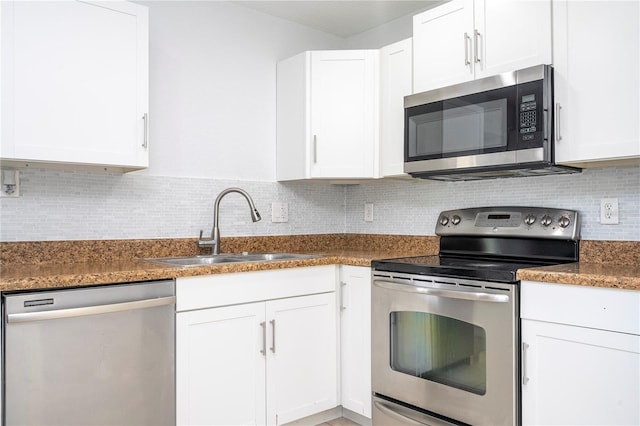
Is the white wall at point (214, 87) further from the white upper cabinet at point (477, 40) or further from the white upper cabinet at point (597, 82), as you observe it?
the white upper cabinet at point (597, 82)

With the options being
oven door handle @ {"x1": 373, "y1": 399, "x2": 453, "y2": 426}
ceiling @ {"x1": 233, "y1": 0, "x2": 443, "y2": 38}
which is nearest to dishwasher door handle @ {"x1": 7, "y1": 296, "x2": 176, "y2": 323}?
oven door handle @ {"x1": 373, "y1": 399, "x2": 453, "y2": 426}

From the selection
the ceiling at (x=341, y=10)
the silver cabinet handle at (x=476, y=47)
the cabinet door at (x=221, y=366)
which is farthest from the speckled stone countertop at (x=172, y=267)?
the ceiling at (x=341, y=10)

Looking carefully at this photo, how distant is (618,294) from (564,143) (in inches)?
25.0

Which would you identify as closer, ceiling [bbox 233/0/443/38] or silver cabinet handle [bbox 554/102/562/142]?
silver cabinet handle [bbox 554/102/562/142]

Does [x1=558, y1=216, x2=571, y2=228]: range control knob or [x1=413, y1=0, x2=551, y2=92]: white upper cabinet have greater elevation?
[x1=413, y1=0, x2=551, y2=92]: white upper cabinet

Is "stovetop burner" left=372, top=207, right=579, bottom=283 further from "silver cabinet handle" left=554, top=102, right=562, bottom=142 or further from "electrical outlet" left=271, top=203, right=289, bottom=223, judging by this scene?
"electrical outlet" left=271, top=203, right=289, bottom=223

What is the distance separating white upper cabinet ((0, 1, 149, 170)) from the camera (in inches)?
73.3

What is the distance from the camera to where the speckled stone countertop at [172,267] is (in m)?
1.71

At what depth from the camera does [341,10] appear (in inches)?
Result: 117

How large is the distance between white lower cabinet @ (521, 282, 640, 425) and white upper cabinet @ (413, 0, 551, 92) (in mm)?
963

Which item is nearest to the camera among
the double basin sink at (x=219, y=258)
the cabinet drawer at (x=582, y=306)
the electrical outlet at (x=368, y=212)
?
the cabinet drawer at (x=582, y=306)

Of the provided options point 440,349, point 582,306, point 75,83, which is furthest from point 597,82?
point 75,83

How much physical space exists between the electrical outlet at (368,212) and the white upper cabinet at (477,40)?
953mm

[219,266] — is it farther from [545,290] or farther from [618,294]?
[618,294]
